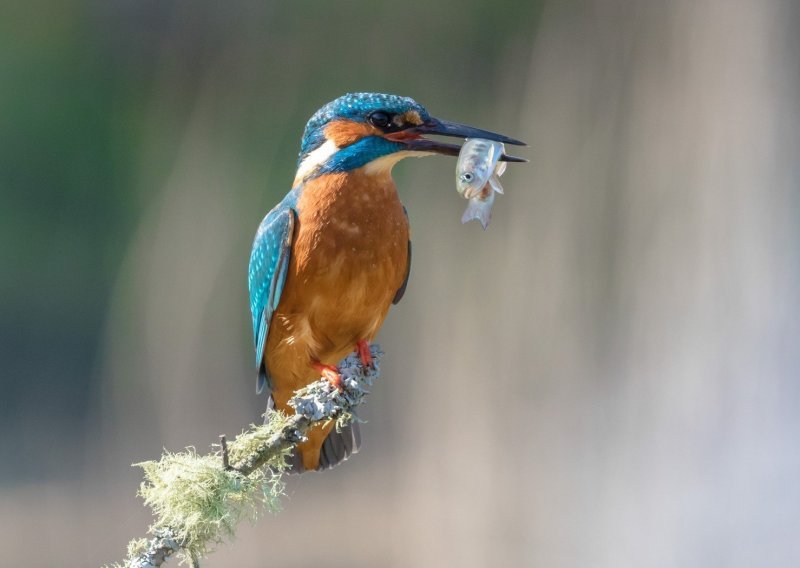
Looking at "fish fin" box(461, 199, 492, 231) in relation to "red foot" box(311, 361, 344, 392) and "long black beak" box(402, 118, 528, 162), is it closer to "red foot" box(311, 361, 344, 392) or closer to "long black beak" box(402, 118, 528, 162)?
"long black beak" box(402, 118, 528, 162)

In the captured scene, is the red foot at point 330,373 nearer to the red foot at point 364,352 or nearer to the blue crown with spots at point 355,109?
the red foot at point 364,352

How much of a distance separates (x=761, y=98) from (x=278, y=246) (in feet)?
4.63

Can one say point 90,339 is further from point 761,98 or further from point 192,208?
point 761,98

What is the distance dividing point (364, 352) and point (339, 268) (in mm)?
109

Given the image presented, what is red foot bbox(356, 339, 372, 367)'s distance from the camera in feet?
4.12

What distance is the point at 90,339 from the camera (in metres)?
3.26

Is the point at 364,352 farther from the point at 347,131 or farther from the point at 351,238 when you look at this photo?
the point at 347,131

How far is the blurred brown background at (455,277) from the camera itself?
92.9 inches

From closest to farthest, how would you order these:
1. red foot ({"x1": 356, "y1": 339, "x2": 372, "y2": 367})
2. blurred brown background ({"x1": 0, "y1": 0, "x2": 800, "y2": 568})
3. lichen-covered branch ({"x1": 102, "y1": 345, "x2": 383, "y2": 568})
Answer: lichen-covered branch ({"x1": 102, "y1": 345, "x2": 383, "y2": 568}), red foot ({"x1": 356, "y1": 339, "x2": 372, "y2": 367}), blurred brown background ({"x1": 0, "y1": 0, "x2": 800, "y2": 568})

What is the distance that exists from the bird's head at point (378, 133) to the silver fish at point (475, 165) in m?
0.06

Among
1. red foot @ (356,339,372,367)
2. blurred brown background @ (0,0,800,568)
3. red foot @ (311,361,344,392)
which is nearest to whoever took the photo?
red foot @ (311,361,344,392)

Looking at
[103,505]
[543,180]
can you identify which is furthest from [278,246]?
[103,505]

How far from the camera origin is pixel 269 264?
1339 millimetres

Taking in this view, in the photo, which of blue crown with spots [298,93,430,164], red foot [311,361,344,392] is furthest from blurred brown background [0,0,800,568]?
red foot [311,361,344,392]
